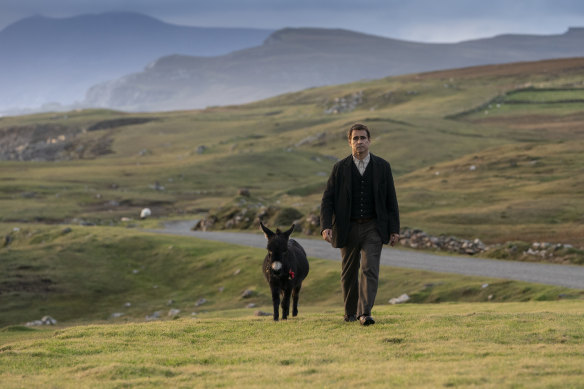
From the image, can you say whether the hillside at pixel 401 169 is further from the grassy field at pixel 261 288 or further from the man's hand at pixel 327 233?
the man's hand at pixel 327 233

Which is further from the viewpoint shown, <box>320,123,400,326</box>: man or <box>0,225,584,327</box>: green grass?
<box>0,225,584,327</box>: green grass

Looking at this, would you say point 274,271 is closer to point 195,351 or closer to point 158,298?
point 195,351

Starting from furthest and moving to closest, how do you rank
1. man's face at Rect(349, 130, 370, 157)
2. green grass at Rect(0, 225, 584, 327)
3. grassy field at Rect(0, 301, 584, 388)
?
1. green grass at Rect(0, 225, 584, 327)
2. man's face at Rect(349, 130, 370, 157)
3. grassy field at Rect(0, 301, 584, 388)

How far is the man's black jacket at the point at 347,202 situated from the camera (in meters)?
16.4

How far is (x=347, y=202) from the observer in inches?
647

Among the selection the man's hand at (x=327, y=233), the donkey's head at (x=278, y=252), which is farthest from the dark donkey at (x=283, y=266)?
the man's hand at (x=327, y=233)

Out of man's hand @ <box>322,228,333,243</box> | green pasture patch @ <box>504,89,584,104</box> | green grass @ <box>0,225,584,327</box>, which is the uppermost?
green pasture patch @ <box>504,89,584,104</box>

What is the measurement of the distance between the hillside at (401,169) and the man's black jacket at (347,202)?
98.4ft

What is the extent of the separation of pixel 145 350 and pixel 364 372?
520cm

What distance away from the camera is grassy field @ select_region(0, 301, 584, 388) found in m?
11.4

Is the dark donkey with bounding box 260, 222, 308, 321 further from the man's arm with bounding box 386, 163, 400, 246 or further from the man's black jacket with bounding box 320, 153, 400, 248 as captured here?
the man's arm with bounding box 386, 163, 400, 246

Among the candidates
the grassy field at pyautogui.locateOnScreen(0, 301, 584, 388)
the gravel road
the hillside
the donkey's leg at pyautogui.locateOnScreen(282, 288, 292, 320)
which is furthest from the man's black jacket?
the hillside

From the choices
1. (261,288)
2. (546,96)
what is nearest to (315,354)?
(261,288)

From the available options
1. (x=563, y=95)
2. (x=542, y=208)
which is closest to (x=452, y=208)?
(x=542, y=208)
